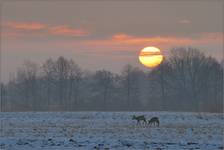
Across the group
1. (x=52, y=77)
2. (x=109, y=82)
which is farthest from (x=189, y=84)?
(x=52, y=77)

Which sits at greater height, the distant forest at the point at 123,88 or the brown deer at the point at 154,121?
the distant forest at the point at 123,88

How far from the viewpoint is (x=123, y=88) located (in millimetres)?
120875

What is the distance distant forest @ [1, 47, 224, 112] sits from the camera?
108312 millimetres

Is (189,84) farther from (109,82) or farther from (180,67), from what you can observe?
(109,82)

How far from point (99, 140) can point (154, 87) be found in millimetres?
95815

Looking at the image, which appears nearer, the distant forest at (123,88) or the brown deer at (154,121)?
the brown deer at (154,121)

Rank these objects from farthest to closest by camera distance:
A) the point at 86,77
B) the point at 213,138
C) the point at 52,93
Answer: the point at 86,77 → the point at 52,93 → the point at 213,138

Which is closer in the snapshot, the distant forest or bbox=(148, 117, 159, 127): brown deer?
bbox=(148, 117, 159, 127): brown deer

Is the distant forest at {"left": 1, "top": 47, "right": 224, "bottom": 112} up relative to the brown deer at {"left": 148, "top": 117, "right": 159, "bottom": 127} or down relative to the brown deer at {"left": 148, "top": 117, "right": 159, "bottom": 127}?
up

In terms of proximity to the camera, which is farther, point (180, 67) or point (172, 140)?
point (180, 67)

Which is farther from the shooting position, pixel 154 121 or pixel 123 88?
pixel 123 88

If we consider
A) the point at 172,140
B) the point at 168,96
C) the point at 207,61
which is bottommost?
the point at 172,140

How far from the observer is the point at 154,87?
118 m

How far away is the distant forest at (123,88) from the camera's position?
108312 mm
